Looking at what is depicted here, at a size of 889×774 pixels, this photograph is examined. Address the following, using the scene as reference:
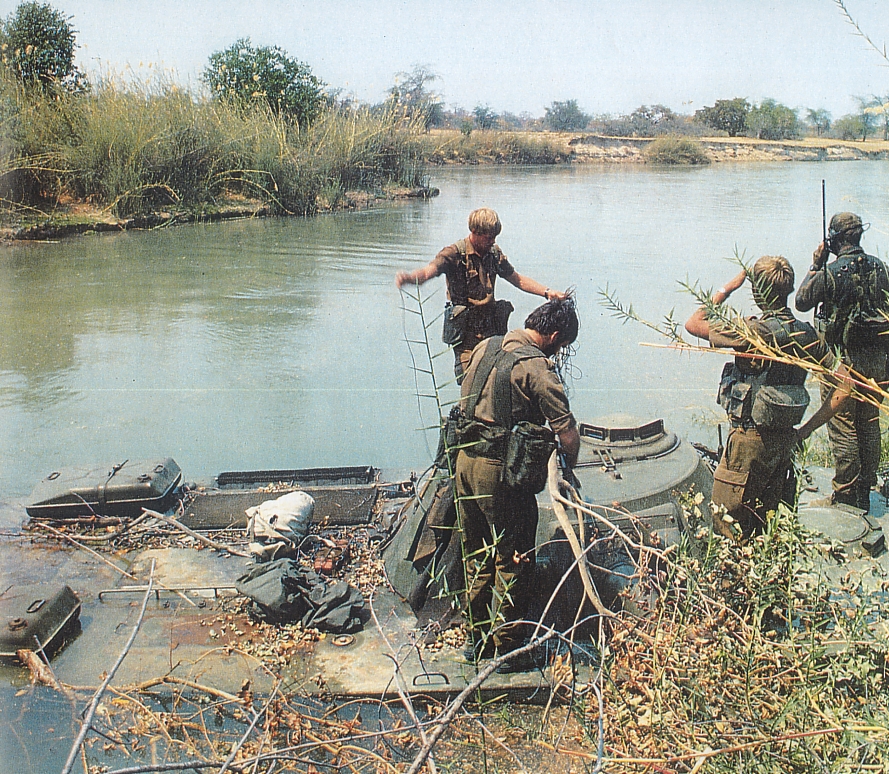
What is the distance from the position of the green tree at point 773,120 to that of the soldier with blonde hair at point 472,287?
25.5 ft

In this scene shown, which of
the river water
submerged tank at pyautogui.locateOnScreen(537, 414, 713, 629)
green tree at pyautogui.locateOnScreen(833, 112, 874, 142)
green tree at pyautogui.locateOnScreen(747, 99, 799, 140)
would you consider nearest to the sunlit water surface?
the river water

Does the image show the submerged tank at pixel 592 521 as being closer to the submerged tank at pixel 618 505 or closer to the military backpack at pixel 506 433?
the submerged tank at pixel 618 505

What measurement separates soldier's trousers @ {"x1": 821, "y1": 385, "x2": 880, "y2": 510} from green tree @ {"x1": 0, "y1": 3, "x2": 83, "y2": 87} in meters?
12.5

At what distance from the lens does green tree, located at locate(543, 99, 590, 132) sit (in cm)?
2609

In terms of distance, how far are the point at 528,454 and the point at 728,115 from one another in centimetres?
1494

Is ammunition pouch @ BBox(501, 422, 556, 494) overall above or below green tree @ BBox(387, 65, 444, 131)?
below

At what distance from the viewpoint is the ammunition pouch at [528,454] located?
12.1 feet

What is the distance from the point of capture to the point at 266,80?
67.5ft

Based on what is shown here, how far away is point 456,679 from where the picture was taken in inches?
152

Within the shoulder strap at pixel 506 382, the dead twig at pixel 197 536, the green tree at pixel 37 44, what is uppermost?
the green tree at pixel 37 44

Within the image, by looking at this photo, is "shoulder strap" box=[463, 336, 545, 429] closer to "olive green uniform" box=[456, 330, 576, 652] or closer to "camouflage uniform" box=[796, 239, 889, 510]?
"olive green uniform" box=[456, 330, 576, 652]

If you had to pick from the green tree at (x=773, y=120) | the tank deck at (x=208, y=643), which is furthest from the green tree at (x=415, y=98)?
the tank deck at (x=208, y=643)

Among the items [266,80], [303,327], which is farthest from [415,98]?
[303,327]

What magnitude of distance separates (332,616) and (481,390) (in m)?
1.43
